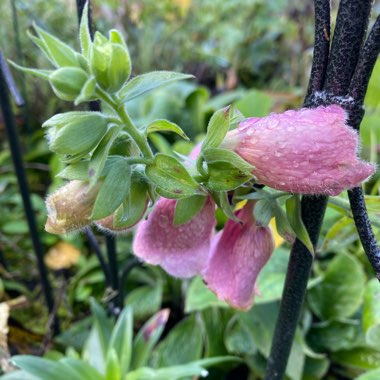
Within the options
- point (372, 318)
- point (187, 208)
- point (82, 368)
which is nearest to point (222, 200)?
point (187, 208)

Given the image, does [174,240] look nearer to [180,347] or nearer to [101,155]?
[101,155]

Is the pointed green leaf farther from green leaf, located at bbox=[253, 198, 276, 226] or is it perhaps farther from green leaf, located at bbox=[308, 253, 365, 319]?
green leaf, located at bbox=[253, 198, 276, 226]

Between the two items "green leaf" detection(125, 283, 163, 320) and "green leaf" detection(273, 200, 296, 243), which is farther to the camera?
"green leaf" detection(125, 283, 163, 320)

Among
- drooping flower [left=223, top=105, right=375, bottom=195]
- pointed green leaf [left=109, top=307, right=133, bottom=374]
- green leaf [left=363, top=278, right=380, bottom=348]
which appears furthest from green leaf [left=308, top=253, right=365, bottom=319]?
drooping flower [left=223, top=105, right=375, bottom=195]

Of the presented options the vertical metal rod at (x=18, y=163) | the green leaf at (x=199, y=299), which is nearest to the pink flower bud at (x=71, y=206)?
the vertical metal rod at (x=18, y=163)

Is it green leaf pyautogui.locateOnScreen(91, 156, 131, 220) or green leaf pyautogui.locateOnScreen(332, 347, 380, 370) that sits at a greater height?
green leaf pyautogui.locateOnScreen(91, 156, 131, 220)

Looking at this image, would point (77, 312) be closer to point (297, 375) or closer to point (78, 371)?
point (78, 371)

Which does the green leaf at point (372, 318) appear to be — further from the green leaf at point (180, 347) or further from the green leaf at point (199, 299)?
the green leaf at point (180, 347)
